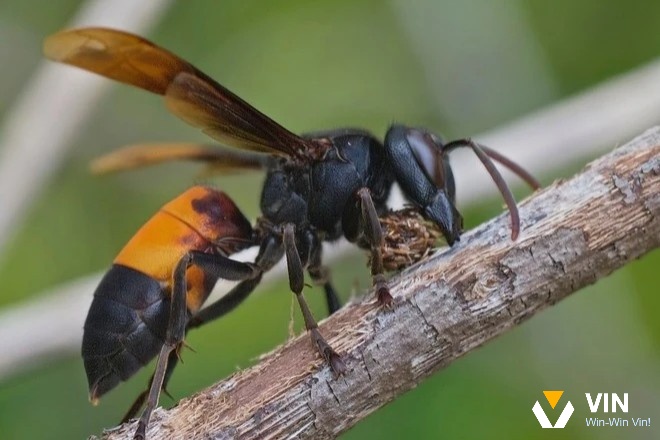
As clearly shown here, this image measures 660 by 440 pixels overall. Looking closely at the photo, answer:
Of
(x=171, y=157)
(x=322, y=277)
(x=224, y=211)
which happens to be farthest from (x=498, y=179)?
(x=171, y=157)

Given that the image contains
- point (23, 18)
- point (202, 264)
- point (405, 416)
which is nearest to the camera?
point (202, 264)

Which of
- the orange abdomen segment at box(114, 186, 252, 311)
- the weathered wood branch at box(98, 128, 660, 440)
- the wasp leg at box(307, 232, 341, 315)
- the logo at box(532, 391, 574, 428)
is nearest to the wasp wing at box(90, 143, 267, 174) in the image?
the orange abdomen segment at box(114, 186, 252, 311)

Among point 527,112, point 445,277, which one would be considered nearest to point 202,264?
point 445,277

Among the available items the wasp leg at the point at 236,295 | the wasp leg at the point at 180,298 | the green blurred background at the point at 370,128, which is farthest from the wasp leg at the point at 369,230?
the green blurred background at the point at 370,128

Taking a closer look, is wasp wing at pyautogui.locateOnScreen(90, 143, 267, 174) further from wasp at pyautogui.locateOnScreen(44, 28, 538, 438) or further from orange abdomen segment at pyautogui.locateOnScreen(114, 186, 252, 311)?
orange abdomen segment at pyautogui.locateOnScreen(114, 186, 252, 311)

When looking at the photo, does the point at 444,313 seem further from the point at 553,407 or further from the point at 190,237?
the point at 553,407

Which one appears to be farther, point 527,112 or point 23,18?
point 23,18

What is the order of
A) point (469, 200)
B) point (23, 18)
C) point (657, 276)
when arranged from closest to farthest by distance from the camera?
point (469, 200) < point (657, 276) < point (23, 18)

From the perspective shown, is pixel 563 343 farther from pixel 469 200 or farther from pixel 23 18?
pixel 23 18
